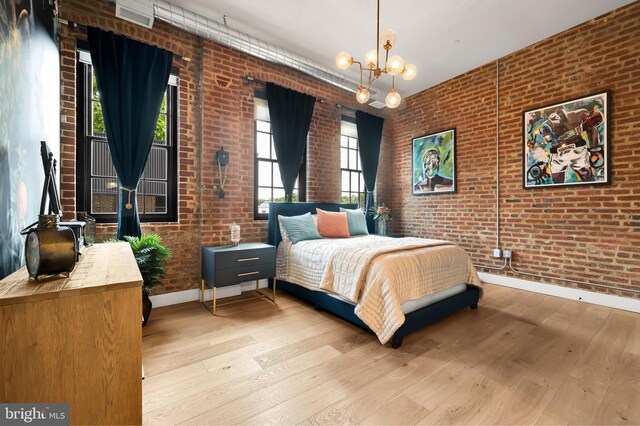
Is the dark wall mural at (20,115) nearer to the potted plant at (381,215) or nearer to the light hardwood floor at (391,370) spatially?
the light hardwood floor at (391,370)

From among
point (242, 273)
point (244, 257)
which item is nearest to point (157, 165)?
point (244, 257)

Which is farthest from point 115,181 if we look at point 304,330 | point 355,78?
point 355,78

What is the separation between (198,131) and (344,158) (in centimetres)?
260

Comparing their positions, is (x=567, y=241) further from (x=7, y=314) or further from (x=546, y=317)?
(x=7, y=314)

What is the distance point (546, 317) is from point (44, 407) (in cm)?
393

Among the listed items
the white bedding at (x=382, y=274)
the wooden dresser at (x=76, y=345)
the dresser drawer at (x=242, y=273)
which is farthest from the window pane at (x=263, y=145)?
the wooden dresser at (x=76, y=345)

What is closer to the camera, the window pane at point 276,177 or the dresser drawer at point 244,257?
the dresser drawer at point 244,257

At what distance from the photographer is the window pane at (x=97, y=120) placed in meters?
3.00

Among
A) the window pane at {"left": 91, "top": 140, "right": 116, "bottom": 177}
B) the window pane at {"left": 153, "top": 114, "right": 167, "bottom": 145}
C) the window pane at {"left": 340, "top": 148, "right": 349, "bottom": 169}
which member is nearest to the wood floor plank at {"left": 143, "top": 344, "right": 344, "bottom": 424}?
the window pane at {"left": 91, "top": 140, "right": 116, "bottom": 177}

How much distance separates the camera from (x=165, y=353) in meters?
2.24

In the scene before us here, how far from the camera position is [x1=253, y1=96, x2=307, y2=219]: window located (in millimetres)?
4164

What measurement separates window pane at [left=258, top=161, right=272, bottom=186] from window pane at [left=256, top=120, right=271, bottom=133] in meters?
0.49

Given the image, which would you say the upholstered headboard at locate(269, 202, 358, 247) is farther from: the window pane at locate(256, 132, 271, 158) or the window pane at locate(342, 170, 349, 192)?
the window pane at locate(342, 170, 349, 192)

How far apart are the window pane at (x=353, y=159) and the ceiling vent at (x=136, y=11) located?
11.4ft
